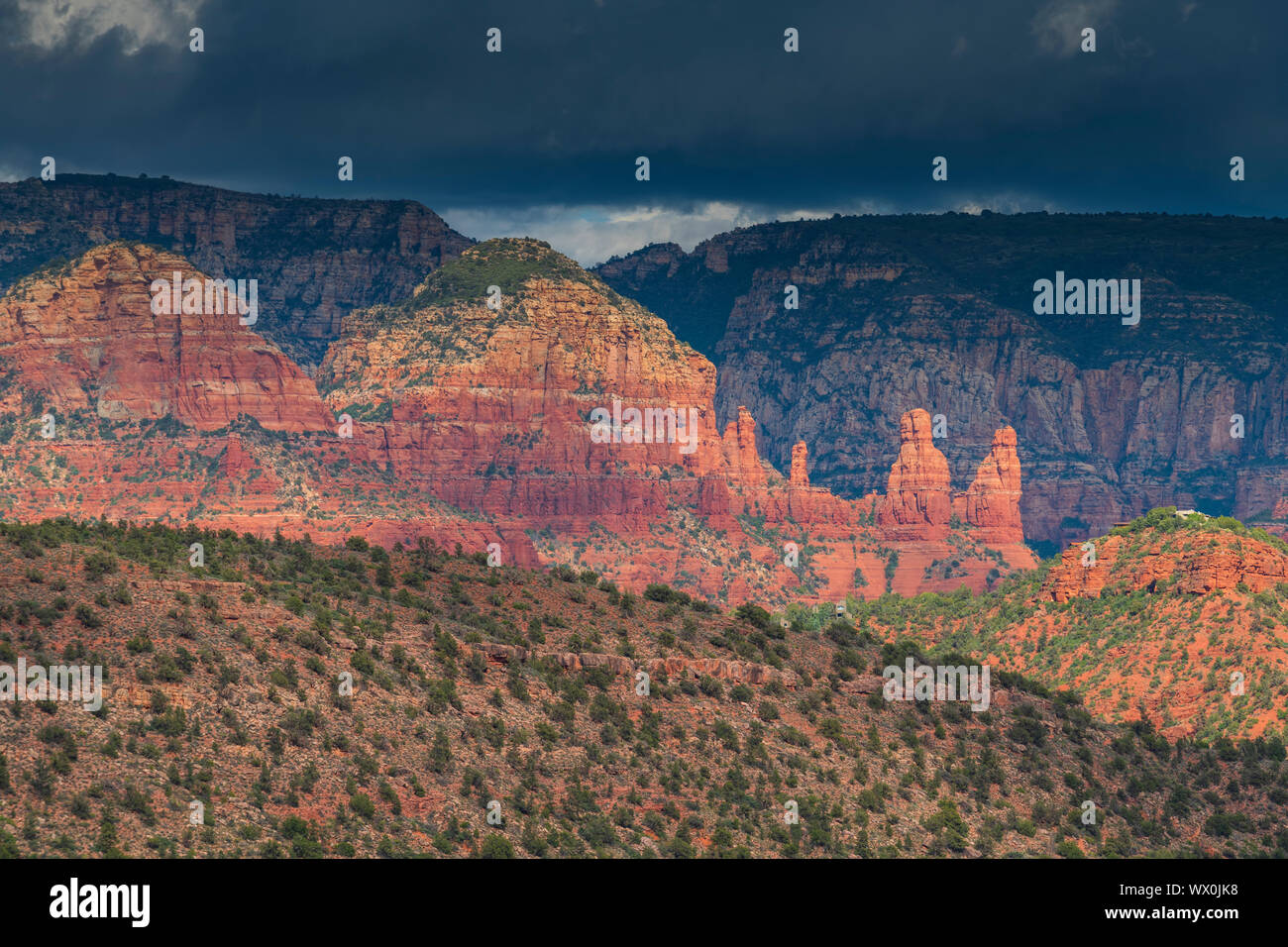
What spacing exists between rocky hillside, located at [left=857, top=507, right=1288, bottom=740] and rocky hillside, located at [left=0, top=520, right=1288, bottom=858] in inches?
906

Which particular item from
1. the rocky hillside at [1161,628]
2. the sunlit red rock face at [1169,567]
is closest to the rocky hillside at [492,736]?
the rocky hillside at [1161,628]

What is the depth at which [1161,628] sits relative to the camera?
146375 millimetres

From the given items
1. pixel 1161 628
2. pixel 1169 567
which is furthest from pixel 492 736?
pixel 1169 567

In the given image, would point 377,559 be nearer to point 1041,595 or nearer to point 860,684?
point 860,684

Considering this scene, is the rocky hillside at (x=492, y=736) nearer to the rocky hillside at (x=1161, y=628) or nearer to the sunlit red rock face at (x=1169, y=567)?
the rocky hillside at (x=1161, y=628)

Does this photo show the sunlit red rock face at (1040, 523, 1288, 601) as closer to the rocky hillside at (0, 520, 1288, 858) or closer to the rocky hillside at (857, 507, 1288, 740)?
the rocky hillside at (857, 507, 1288, 740)

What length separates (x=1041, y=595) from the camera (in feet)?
552

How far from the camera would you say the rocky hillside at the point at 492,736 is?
2761 inches

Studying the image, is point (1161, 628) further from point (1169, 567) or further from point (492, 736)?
point (492, 736)

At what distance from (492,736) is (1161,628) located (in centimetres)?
7697

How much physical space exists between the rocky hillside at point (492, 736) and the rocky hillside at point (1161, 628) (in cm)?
2300
